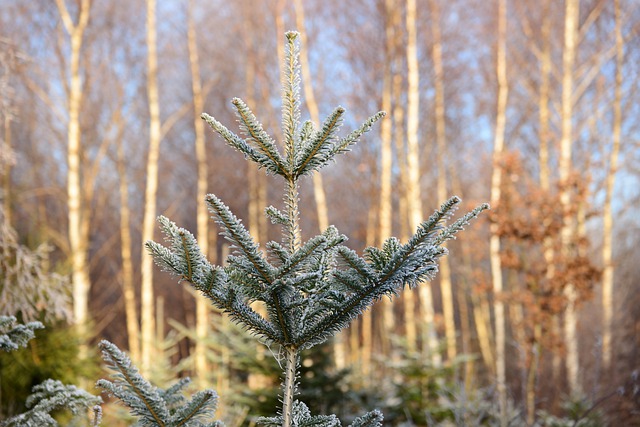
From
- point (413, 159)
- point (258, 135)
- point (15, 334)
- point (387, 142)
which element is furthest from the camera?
point (387, 142)

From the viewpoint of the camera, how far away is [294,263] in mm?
1447

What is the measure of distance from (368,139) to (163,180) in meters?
6.98

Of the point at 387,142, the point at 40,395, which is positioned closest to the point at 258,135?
the point at 40,395

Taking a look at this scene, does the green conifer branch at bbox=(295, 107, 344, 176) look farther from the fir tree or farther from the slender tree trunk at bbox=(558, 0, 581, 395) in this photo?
the slender tree trunk at bbox=(558, 0, 581, 395)

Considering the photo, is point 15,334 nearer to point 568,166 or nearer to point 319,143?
point 319,143

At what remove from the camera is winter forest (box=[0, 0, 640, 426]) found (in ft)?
20.5

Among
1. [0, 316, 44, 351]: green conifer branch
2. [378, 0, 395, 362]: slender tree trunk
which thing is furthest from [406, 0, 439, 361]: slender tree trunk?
[0, 316, 44, 351]: green conifer branch

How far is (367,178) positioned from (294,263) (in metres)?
10.6

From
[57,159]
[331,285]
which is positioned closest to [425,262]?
[331,285]

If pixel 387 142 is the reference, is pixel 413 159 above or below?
below

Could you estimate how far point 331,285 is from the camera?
5.16ft

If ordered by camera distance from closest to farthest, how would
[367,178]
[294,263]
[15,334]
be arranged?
[294,263]
[15,334]
[367,178]

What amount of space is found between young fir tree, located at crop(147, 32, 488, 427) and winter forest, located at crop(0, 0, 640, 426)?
7.50ft

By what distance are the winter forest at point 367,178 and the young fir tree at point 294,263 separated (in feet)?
7.50
